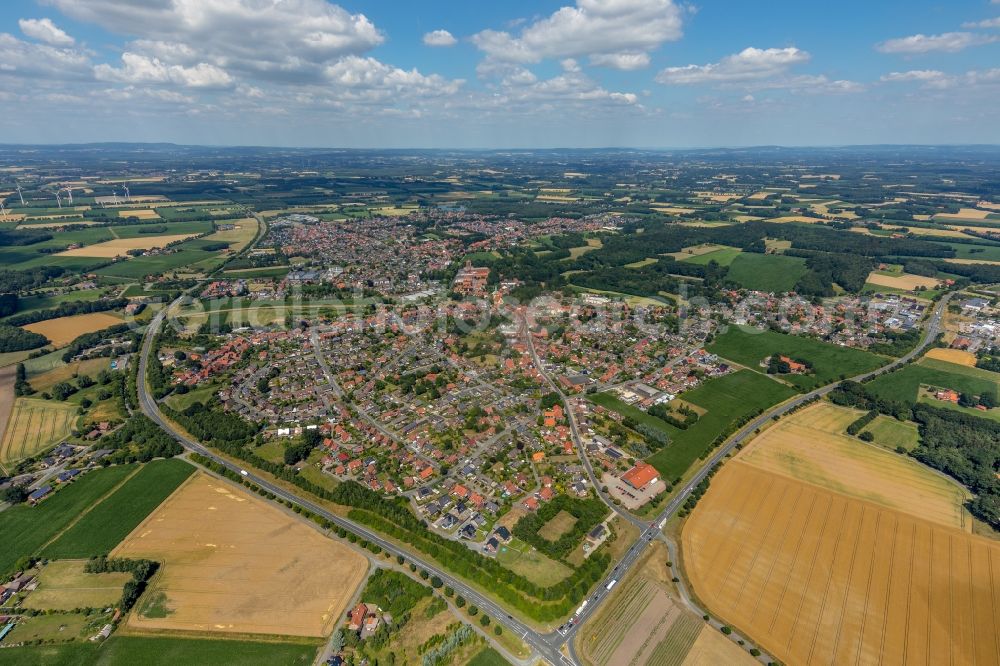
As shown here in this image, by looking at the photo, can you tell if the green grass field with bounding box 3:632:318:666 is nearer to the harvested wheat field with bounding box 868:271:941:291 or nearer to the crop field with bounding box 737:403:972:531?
the crop field with bounding box 737:403:972:531

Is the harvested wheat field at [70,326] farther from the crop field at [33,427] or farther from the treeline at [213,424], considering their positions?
the treeline at [213,424]

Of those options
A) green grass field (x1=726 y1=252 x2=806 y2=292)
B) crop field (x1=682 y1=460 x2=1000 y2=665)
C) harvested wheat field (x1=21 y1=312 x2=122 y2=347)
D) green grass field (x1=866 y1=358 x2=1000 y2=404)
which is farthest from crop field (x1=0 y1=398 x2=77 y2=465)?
green grass field (x1=726 y1=252 x2=806 y2=292)

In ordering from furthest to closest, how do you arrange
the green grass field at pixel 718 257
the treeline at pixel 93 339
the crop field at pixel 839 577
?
the green grass field at pixel 718 257, the treeline at pixel 93 339, the crop field at pixel 839 577

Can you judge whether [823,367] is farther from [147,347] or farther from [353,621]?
[147,347]

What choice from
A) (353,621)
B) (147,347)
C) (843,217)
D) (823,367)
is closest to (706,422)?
(823,367)

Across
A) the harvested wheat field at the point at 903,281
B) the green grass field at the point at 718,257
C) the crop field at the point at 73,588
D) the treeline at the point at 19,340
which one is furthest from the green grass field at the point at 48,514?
the harvested wheat field at the point at 903,281
